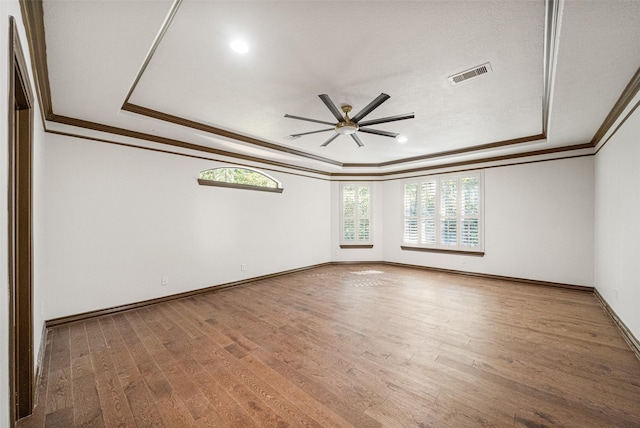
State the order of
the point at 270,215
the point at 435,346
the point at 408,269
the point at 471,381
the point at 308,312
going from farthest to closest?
the point at 408,269 < the point at 270,215 < the point at 308,312 < the point at 435,346 < the point at 471,381

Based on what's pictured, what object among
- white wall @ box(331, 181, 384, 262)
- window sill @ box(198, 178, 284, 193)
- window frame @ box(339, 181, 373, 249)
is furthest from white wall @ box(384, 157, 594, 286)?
window sill @ box(198, 178, 284, 193)

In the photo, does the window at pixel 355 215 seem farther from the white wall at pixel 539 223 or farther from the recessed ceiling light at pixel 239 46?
the recessed ceiling light at pixel 239 46

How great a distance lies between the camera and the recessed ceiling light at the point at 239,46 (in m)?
2.10

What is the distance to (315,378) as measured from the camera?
2.17 m

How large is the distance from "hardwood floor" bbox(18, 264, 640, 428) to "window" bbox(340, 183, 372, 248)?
3579 mm

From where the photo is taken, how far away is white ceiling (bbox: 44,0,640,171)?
1.77 m

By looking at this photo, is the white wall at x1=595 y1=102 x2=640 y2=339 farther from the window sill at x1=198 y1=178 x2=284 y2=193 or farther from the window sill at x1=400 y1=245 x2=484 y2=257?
the window sill at x1=198 y1=178 x2=284 y2=193

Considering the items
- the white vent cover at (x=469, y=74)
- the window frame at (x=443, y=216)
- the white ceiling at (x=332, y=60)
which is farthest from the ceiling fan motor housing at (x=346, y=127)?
the window frame at (x=443, y=216)

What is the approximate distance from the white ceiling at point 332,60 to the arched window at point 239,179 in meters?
1.10

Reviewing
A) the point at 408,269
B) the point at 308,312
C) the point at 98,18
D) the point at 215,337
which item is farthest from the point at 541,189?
the point at 98,18

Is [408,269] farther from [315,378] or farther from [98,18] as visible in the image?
[98,18]

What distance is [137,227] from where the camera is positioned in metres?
3.94

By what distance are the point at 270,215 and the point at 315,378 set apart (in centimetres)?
411

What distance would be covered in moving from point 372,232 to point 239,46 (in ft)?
20.3
